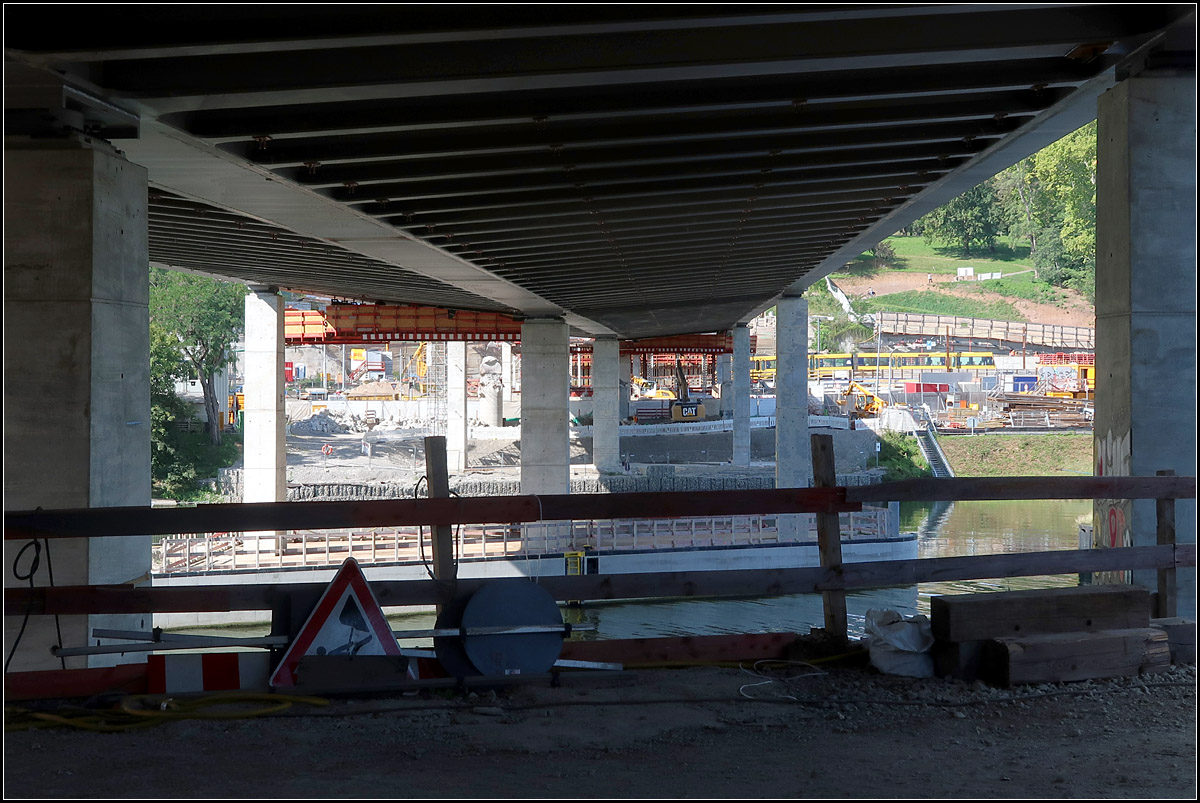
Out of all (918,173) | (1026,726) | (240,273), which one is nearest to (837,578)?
Result: (1026,726)

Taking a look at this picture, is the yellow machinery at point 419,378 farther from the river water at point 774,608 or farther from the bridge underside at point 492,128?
the bridge underside at point 492,128

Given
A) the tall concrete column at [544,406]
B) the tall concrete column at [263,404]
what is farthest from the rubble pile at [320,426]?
the tall concrete column at [544,406]

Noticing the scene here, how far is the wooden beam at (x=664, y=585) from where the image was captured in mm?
5602

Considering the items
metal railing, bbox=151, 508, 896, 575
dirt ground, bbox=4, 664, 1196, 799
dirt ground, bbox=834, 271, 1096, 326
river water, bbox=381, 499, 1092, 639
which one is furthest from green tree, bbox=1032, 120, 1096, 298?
dirt ground, bbox=834, 271, 1096, 326

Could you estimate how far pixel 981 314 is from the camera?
10750 cm

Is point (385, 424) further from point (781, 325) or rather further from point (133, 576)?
point (133, 576)

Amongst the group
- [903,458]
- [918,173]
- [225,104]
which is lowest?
[903,458]

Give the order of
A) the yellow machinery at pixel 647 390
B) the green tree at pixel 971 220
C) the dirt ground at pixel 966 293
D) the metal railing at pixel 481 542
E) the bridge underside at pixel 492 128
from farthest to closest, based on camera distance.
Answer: the green tree at pixel 971 220, the yellow machinery at pixel 647 390, the dirt ground at pixel 966 293, the metal railing at pixel 481 542, the bridge underside at pixel 492 128

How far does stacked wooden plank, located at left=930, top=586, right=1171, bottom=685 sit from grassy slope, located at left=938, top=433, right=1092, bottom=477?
50.2 metres

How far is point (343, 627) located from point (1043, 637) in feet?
13.6

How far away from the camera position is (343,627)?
5742 mm

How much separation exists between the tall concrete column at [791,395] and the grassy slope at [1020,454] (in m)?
24.5

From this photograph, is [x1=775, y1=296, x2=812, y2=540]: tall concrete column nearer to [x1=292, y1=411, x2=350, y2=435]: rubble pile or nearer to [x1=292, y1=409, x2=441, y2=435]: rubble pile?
[x1=292, y1=409, x2=441, y2=435]: rubble pile

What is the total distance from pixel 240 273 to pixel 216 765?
78.9 feet
